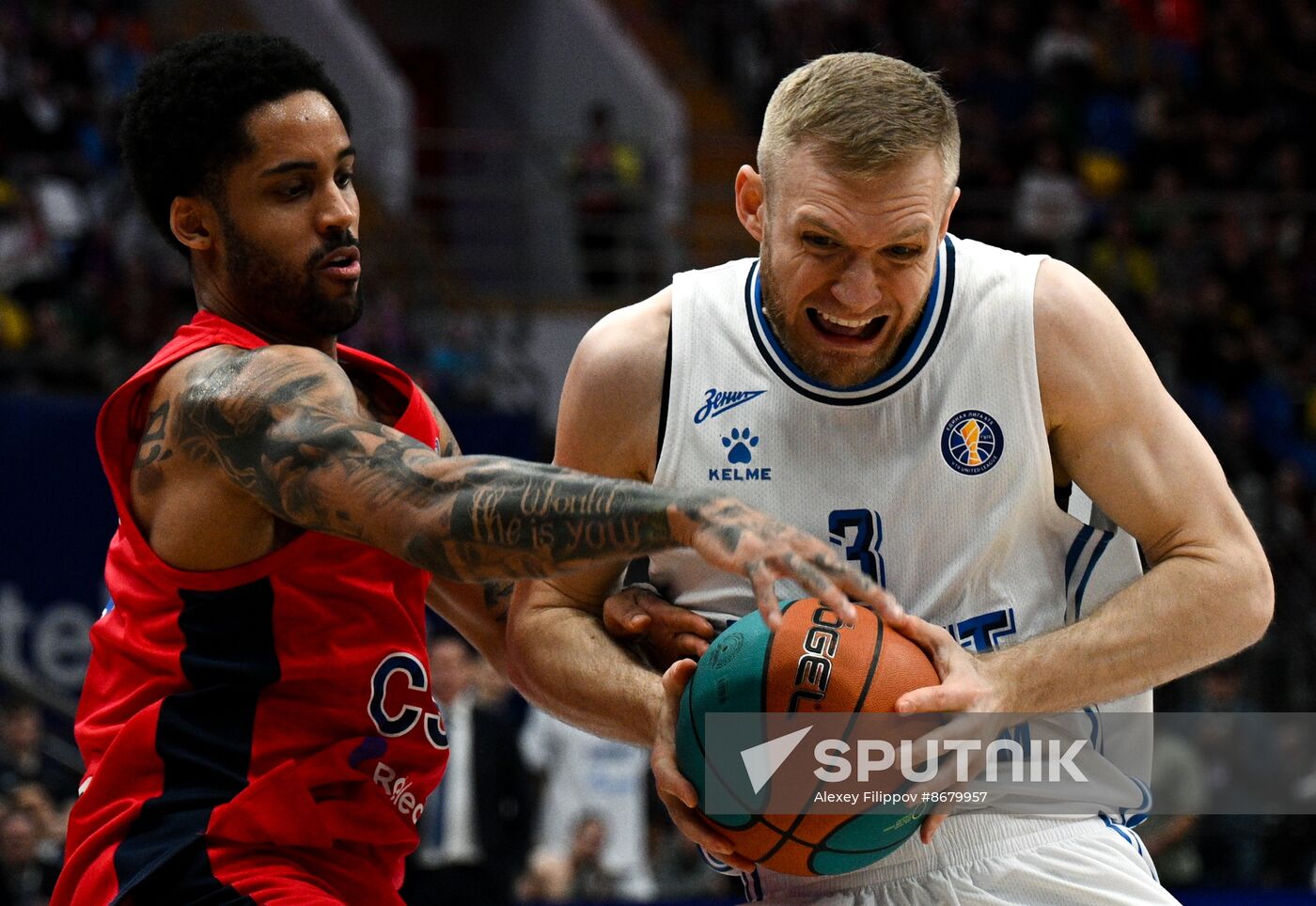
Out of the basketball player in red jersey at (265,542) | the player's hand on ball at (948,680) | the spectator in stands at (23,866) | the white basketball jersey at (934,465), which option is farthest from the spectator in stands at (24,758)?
the player's hand on ball at (948,680)

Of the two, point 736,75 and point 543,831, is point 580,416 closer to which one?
point 543,831

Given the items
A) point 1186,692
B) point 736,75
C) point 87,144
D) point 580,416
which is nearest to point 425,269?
point 87,144

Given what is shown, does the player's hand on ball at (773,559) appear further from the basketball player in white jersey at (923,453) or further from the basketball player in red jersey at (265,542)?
the basketball player in white jersey at (923,453)

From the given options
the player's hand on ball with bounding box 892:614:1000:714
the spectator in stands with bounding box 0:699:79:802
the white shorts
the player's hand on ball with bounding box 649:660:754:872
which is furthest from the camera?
the spectator in stands with bounding box 0:699:79:802

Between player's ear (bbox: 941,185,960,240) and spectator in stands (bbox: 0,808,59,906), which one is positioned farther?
spectator in stands (bbox: 0,808,59,906)

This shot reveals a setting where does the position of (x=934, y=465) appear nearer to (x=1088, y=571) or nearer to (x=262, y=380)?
(x=1088, y=571)

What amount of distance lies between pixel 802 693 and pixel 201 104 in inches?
61.8

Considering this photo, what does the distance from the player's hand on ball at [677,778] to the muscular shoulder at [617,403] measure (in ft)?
1.60

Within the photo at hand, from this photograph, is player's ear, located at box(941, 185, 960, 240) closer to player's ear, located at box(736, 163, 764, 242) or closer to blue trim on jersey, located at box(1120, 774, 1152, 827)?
player's ear, located at box(736, 163, 764, 242)

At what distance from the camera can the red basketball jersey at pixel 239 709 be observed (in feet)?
10.1

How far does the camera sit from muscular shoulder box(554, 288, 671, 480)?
11.0 feet

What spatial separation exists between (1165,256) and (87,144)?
841 cm

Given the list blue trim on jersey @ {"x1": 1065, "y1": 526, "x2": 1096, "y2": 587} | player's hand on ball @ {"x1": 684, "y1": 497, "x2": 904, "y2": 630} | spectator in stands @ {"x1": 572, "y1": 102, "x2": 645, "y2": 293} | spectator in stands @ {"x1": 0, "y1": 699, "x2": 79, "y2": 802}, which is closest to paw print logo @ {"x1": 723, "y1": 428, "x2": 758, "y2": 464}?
blue trim on jersey @ {"x1": 1065, "y1": 526, "x2": 1096, "y2": 587}

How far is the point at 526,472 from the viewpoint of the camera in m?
2.80
